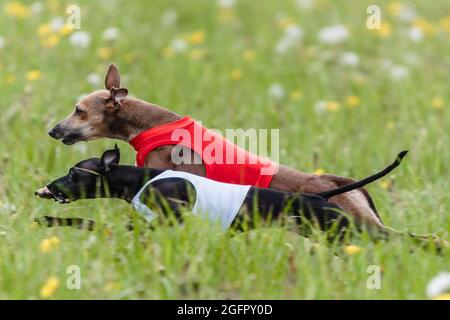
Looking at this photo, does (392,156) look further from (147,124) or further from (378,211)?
(147,124)

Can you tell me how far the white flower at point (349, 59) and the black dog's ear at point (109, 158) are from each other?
390 cm

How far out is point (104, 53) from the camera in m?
7.59

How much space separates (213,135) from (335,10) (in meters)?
5.28

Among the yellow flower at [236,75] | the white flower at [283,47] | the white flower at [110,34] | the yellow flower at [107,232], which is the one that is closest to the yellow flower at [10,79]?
the white flower at [110,34]

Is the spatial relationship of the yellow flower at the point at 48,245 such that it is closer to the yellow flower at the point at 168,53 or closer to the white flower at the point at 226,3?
the yellow flower at the point at 168,53

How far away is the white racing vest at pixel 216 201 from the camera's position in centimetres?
422

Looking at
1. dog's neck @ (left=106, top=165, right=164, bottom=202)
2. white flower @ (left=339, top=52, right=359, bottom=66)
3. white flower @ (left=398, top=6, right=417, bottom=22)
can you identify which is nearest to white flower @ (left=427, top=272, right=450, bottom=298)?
dog's neck @ (left=106, top=165, right=164, bottom=202)

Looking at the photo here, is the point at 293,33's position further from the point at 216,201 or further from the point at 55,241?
the point at 55,241

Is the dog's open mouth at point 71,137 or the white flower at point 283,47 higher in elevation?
the white flower at point 283,47

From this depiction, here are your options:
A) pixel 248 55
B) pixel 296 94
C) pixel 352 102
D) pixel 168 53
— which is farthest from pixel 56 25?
pixel 352 102

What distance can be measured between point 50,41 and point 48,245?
12.2ft

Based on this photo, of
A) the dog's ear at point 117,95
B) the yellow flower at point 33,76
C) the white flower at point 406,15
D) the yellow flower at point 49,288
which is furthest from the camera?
the white flower at point 406,15

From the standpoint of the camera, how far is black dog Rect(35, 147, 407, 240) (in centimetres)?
423

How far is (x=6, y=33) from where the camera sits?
7.68 m
